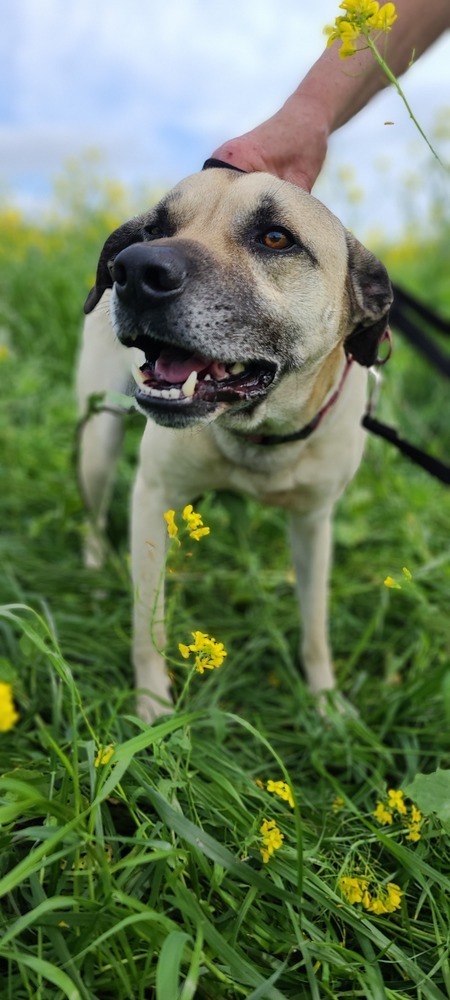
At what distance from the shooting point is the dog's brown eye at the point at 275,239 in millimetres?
1946

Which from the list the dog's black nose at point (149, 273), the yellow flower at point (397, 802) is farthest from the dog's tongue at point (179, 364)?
the yellow flower at point (397, 802)

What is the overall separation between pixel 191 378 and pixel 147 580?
2.89ft

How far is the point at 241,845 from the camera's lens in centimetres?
162

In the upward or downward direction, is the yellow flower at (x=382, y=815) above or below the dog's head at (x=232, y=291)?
below

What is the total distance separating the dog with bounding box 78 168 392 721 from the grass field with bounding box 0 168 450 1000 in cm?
29

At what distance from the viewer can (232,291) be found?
1787 mm

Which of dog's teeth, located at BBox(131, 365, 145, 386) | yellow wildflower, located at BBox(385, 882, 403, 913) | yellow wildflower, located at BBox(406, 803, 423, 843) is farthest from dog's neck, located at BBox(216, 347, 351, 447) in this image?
yellow wildflower, located at BBox(385, 882, 403, 913)

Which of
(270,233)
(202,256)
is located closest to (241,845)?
(202,256)

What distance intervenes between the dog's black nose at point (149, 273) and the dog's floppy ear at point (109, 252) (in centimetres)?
37

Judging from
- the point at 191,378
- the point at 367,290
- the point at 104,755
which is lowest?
the point at 104,755

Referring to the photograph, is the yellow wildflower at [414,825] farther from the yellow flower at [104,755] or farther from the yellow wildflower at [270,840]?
the yellow flower at [104,755]

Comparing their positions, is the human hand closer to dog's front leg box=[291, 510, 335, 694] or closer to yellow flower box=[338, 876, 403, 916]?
dog's front leg box=[291, 510, 335, 694]

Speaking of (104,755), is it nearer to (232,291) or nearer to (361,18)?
(232,291)

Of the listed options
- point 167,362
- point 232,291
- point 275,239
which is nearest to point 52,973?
point 167,362
